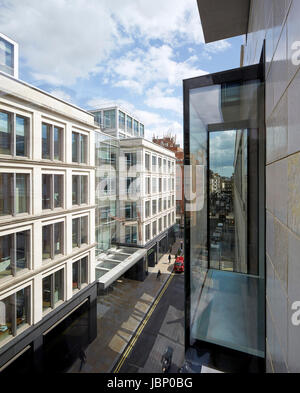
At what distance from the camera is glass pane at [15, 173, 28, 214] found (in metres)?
1.52

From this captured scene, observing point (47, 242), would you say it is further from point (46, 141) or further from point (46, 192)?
point (46, 141)

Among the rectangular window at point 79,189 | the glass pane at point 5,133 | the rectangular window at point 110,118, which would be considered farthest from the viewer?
the rectangular window at point 110,118

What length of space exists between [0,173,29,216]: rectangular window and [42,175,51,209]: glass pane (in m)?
0.21

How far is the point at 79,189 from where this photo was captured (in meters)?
2.42

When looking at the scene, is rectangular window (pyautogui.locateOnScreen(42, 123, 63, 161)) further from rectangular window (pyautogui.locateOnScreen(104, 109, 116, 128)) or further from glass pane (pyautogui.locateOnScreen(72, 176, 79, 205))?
rectangular window (pyautogui.locateOnScreen(104, 109, 116, 128))

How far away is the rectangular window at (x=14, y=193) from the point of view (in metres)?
1.39

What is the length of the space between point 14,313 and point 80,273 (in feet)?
3.00

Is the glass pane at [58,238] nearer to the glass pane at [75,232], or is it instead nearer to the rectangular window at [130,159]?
the glass pane at [75,232]

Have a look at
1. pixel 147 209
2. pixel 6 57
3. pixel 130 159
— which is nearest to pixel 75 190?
pixel 6 57

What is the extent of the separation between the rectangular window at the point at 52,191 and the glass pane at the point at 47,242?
214 mm

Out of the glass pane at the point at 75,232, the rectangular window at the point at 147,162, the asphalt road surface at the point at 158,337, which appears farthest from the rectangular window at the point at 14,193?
the rectangular window at the point at 147,162

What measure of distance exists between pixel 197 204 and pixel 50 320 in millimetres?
2028

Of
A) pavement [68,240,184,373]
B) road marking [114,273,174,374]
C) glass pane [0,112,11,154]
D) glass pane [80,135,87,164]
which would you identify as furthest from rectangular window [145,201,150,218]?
glass pane [0,112,11,154]
